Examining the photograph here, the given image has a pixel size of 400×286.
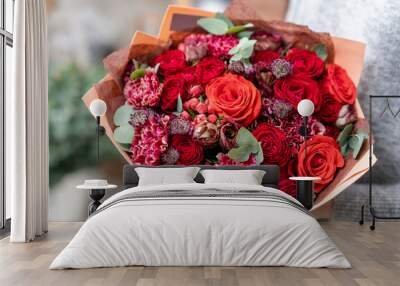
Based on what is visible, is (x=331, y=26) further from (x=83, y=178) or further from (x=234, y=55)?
(x=83, y=178)

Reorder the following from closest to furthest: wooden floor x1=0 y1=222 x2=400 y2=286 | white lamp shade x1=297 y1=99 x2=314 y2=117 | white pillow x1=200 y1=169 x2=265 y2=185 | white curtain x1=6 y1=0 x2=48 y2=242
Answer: wooden floor x1=0 y1=222 x2=400 y2=286
white curtain x1=6 y1=0 x2=48 y2=242
white pillow x1=200 y1=169 x2=265 y2=185
white lamp shade x1=297 y1=99 x2=314 y2=117

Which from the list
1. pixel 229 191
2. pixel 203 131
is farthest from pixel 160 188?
pixel 203 131

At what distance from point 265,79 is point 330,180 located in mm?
1263

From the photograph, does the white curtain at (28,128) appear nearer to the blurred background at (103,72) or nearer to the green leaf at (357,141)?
the blurred background at (103,72)

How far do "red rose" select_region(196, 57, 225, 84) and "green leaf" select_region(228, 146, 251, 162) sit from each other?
0.80m

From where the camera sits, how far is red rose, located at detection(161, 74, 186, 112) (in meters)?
6.42

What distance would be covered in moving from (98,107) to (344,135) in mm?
2583

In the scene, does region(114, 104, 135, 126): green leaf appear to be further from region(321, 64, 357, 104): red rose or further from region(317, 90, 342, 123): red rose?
region(321, 64, 357, 104): red rose

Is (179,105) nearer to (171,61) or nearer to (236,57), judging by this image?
(171,61)

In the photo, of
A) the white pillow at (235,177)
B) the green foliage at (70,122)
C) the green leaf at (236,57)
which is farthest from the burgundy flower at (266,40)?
the green foliage at (70,122)

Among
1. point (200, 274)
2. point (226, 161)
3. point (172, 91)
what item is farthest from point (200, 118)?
point (200, 274)

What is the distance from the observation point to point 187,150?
6.38 meters

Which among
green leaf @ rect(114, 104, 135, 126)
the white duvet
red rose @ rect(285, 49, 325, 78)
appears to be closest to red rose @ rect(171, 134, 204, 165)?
green leaf @ rect(114, 104, 135, 126)

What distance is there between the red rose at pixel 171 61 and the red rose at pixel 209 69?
19cm
